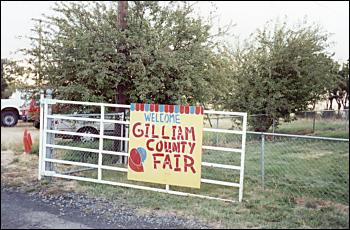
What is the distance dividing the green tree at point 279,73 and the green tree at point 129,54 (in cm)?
567

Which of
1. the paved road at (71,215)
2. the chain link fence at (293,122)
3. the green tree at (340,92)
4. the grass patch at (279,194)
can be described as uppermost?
the green tree at (340,92)

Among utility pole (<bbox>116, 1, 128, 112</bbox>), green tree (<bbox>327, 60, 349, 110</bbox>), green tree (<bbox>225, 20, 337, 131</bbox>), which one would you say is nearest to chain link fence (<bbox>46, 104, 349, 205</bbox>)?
utility pole (<bbox>116, 1, 128, 112</bbox>)

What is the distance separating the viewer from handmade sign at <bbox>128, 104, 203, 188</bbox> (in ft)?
19.6

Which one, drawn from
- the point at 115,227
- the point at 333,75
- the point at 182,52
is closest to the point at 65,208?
the point at 115,227

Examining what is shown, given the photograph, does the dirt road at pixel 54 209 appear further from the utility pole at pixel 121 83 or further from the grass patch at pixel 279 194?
the utility pole at pixel 121 83

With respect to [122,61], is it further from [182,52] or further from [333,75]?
[333,75]

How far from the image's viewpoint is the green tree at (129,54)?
25.1 feet

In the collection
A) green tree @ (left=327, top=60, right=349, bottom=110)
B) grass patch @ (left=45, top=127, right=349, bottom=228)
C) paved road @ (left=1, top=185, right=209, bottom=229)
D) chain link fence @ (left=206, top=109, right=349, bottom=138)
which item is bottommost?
paved road @ (left=1, top=185, right=209, bottom=229)

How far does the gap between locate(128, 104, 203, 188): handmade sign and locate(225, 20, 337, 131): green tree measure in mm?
8126

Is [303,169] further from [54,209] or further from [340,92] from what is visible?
[340,92]

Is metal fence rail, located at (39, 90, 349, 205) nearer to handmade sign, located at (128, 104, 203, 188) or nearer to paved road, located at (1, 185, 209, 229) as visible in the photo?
handmade sign, located at (128, 104, 203, 188)

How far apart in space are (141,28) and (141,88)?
112 cm

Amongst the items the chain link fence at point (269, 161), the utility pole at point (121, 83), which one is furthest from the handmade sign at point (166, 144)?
the utility pole at point (121, 83)

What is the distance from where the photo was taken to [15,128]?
471 centimetres
